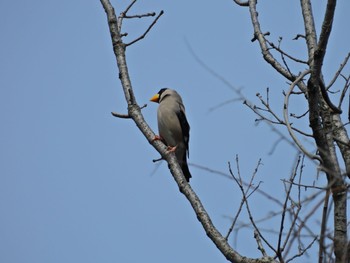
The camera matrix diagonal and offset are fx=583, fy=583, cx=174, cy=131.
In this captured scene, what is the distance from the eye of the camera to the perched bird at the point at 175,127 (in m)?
7.51

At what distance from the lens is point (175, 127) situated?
7594 millimetres

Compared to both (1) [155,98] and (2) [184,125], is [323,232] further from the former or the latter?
(1) [155,98]

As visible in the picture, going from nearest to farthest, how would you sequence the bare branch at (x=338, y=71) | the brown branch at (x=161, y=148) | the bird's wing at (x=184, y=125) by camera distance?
the brown branch at (x=161, y=148) < the bare branch at (x=338, y=71) < the bird's wing at (x=184, y=125)

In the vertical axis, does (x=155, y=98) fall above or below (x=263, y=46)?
above

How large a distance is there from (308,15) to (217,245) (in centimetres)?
227

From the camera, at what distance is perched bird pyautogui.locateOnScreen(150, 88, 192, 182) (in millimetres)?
7512

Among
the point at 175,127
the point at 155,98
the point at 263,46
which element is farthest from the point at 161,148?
the point at 155,98

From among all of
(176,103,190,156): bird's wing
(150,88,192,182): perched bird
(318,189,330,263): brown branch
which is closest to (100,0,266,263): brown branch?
(318,189,330,263): brown branch

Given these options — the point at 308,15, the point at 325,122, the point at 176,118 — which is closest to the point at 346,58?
the point at 308,15

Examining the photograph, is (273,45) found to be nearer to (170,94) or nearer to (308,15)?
(308,15)

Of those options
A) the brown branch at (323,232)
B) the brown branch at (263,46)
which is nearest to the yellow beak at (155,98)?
the brown branch at (263,46)

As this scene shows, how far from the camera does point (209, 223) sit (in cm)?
388

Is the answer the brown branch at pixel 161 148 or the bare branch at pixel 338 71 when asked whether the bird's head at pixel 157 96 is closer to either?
the brown branch at pixel 161 148

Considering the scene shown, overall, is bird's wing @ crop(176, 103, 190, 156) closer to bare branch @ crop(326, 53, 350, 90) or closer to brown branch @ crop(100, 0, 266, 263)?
brown branch @ crop(100, 0, 266, 263)
